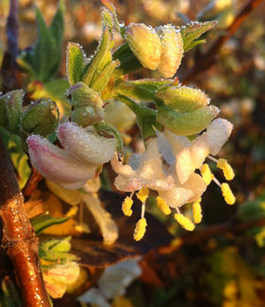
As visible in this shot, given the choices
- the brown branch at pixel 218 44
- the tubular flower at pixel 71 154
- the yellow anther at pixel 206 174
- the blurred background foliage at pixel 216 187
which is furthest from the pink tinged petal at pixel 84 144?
the brown branch at pixel 218 44

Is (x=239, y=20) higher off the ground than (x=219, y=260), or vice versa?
(x=239, y=20)

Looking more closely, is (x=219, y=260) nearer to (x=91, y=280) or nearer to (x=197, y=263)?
(x=197, y=263)

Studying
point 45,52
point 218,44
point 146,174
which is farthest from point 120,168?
point 218,44

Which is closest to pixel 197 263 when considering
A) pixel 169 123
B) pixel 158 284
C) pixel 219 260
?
pixel 219 260

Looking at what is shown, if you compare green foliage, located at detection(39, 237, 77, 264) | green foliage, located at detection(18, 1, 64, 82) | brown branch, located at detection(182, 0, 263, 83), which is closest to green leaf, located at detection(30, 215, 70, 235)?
green foliage, located at detection(39, 237, 77, 264)

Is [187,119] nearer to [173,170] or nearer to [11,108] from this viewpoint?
[173,170]

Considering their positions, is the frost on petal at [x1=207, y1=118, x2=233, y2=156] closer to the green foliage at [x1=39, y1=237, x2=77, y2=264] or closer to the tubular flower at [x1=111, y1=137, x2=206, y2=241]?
the tubular flower at [x1=111, y1=137, x2=206, y2=241]

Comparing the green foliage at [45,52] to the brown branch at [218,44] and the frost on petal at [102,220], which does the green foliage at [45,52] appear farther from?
the brown branch at [218,44]
